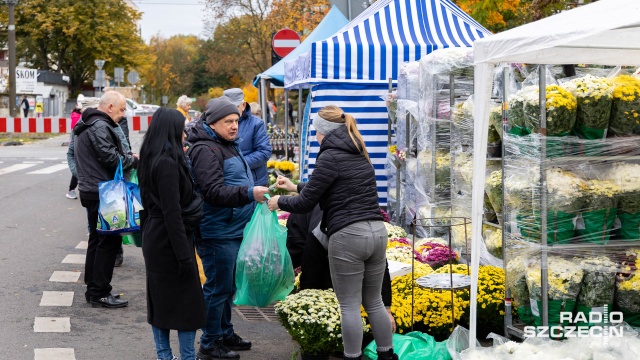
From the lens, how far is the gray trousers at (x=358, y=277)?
18.2 ft

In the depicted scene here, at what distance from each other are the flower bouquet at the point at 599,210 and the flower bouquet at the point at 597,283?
157 millimetres

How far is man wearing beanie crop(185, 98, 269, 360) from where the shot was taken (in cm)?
606

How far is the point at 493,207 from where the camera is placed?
695 cm

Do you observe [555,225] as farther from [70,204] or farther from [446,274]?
[70,204]

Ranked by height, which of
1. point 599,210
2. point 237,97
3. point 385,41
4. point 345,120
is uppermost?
point 385,41

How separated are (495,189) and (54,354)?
3536 millimetres

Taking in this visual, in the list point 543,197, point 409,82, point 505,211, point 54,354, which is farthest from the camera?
point 409,82

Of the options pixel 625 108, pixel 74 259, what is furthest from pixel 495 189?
pixel 74 259

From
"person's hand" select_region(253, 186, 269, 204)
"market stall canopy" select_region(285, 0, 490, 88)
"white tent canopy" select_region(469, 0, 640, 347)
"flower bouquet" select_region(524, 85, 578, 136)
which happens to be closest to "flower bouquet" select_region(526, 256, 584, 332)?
"white tent canopy" select_region(469, 0, 640, 347)

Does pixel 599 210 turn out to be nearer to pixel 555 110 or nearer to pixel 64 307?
pixel 555 110

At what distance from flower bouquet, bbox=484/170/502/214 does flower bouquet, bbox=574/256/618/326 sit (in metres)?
0.89

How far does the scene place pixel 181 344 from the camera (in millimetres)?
5773

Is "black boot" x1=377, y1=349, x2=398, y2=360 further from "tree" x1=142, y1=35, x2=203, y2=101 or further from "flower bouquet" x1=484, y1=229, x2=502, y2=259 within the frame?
"tree" x1=142, y1=35, x2=203, y2=101

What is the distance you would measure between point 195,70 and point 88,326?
247 ft
